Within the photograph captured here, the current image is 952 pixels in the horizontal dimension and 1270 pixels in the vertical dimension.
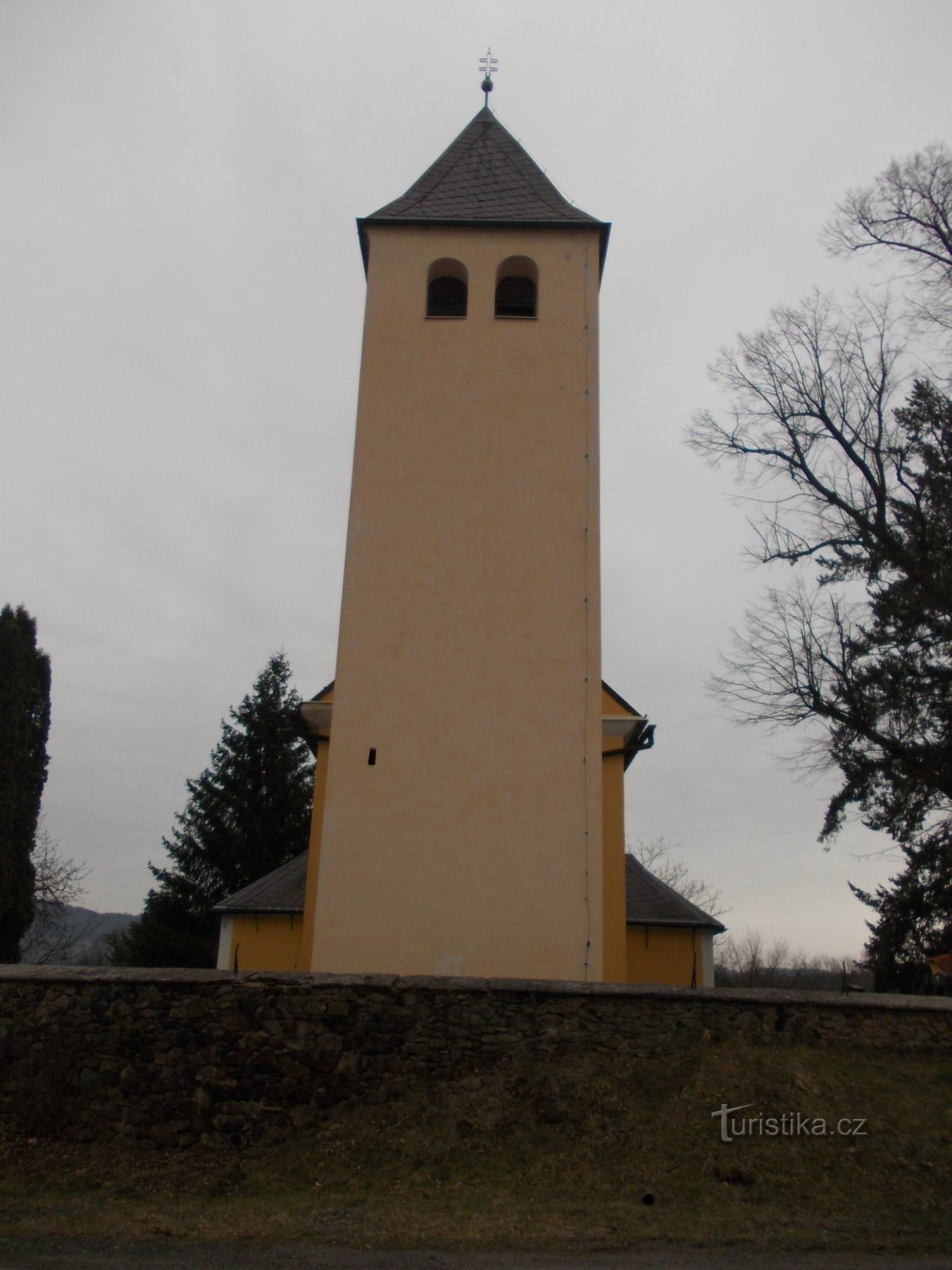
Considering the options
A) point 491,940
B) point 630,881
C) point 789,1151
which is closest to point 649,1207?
point 789,1151

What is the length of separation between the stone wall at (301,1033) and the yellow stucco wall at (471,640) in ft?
6.04

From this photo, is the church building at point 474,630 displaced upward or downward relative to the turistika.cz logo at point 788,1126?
upward

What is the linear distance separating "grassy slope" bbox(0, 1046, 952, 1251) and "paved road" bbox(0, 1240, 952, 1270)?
198 millimetres

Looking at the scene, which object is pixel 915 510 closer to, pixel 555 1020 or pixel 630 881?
pixel 630 881

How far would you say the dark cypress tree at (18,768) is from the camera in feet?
68.7

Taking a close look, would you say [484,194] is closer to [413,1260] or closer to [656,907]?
[656,907]

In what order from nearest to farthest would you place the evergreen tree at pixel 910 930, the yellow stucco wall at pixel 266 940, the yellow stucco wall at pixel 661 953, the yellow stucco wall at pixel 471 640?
the yellow stucco wall at pixel 471 640 → the yellow stucco wall at pixel 661 953 → the yellow stucco wall at pixel 266 940 → the evergreen tree at pixel 910 930

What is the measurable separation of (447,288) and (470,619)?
17.1 feet

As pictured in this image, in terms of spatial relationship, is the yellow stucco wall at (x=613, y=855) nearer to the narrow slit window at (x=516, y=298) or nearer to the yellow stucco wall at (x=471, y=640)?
the yellow stucco wall at (x=471, y=640)

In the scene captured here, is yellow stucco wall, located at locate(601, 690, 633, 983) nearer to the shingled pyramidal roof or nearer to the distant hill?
the shingled pyramidal roof

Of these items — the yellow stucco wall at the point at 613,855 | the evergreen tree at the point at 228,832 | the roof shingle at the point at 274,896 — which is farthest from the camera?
the evergreen tree at the point at 228,832

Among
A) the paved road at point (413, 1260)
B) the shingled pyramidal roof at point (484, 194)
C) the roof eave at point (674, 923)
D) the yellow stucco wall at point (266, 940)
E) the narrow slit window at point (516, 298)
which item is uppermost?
the shingled pyramidal roof at point (484, 194)

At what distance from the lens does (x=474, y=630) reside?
38.8 ft

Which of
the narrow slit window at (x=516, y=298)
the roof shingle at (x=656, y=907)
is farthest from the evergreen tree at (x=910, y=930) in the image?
the narrow slit window at (x=516, y=298)
